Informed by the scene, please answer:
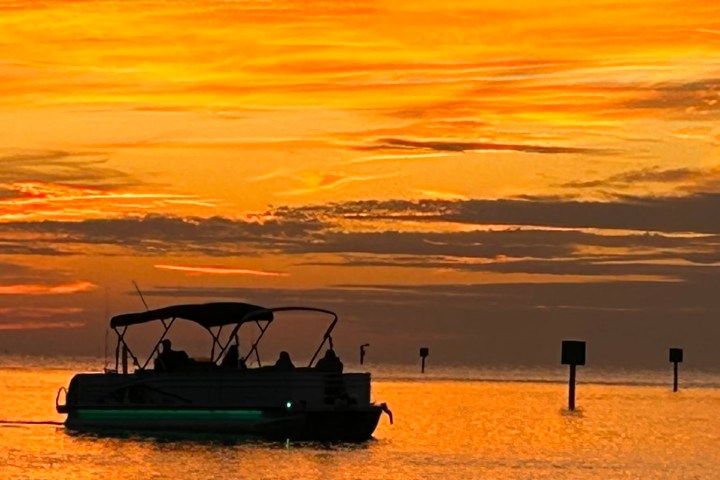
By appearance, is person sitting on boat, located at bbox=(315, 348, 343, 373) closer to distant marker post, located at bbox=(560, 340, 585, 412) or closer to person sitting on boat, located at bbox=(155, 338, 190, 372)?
person sitting on boat, located at bbox=(155, 338, 190, 372)

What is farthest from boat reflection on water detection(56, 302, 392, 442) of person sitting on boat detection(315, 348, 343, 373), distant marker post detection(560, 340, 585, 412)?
distant marker post detection(560, 340, 585, 412)

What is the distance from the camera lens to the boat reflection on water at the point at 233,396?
74375 mm

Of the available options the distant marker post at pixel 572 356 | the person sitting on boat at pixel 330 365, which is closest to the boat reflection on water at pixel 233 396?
the person sitting on boat at pixel 330 365

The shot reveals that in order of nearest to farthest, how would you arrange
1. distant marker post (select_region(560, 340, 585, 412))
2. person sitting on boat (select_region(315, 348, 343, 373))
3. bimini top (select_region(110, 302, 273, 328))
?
1. person sitting on boat (select_region(315, 348, 343, 373))
2. bimini top (select_region(110, 302, 273, 328))
3. distant marker post (select_region(560, 340, 585, 412))

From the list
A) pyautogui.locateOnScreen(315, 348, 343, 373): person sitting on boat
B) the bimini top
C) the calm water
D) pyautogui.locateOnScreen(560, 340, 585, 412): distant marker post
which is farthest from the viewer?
pyautogui.locateOnScreen(560, 340, 585, 412): distant marker post

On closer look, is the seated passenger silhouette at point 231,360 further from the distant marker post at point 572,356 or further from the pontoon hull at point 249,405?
the distant marker post at point 572,356

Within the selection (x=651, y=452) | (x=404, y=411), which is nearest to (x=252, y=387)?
(x=651, y=452)

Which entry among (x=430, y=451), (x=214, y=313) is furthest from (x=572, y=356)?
(x=214, y=313)

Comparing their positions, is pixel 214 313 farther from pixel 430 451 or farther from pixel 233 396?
pixel 430 451

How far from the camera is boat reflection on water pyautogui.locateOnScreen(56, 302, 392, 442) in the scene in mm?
74375

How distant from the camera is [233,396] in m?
75.2

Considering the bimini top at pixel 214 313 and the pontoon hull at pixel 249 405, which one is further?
the bimini top at pixel 214 313

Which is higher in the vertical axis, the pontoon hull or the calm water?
the pontoon hull

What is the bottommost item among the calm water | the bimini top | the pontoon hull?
the calm water
